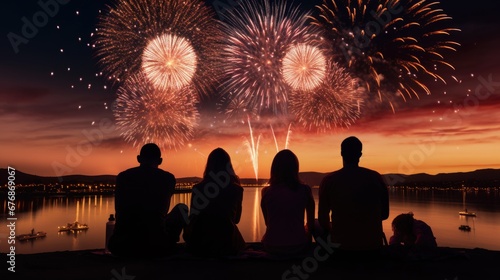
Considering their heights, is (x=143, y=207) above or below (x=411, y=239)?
above

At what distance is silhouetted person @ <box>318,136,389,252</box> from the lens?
672cm

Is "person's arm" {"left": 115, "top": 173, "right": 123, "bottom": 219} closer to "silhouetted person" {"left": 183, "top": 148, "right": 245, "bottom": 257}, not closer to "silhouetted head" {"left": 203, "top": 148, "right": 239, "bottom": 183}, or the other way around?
"silhouetted person" {"left": 183, "top": 148, "right": 245, "bottom": 257}

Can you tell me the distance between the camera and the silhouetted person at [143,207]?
7.20 metres

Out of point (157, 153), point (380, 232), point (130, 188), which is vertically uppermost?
point (157, 153)

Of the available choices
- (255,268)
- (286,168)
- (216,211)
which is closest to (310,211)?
(286,168)

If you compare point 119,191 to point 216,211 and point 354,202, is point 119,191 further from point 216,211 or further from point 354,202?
point 354,202

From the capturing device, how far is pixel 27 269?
6.89 meters

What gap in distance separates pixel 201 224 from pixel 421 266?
3.52 m

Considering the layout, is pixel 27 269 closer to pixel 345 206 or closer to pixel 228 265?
pixel 228 265

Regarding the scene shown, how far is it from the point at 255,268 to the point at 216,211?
1.26m

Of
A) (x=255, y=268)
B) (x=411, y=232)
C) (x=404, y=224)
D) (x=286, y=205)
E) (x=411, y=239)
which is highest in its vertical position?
(x=286, y=205)

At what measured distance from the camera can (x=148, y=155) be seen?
288 inches

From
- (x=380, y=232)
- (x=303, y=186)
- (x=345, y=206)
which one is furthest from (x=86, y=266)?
(x=380, y=232)

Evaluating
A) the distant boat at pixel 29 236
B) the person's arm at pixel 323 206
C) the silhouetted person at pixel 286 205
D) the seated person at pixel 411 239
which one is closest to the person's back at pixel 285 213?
the silhouetted person at pixel 286 205
